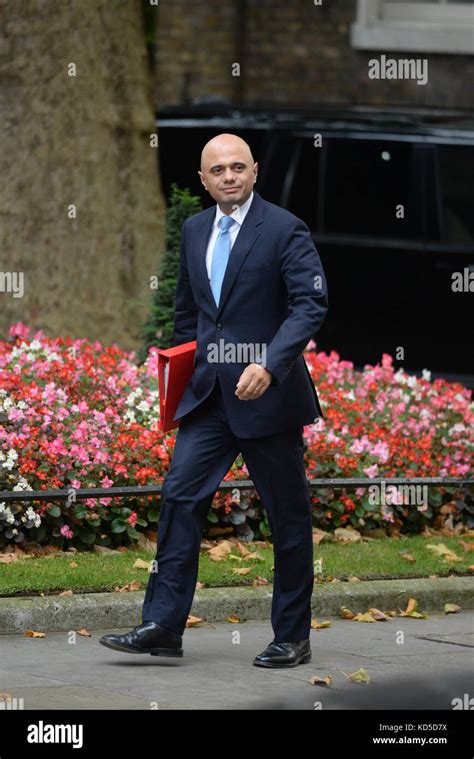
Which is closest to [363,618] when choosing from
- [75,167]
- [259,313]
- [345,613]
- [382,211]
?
[345,613]

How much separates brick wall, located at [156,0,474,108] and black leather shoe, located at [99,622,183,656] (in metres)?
12.8

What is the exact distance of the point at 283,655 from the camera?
6625 millimetres

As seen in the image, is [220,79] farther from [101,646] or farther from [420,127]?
[101,646]


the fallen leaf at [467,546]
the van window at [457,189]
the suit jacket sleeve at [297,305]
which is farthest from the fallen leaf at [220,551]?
the van window at [457,189]

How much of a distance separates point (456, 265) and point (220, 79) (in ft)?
23.4

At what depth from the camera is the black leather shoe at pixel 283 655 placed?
6.61 metres

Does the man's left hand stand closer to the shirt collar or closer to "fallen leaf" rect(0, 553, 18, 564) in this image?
the shirt collar

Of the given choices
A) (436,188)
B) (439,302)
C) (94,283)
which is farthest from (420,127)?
(94,283)

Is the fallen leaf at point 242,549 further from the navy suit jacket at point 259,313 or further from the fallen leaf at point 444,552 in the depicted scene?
the navy suit jacket at point 259,313

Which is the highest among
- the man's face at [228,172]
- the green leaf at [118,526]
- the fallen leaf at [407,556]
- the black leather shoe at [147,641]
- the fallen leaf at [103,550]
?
the man's face at [228,172]

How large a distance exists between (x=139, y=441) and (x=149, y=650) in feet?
8.31

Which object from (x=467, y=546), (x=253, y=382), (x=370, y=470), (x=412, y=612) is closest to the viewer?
(x=253, y=382)

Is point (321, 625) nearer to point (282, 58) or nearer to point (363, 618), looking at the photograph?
point (363, 618)

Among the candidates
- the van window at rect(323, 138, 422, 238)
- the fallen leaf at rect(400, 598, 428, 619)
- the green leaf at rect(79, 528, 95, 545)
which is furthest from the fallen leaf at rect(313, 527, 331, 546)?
the van window at rect(323, 138, 422, 238)
